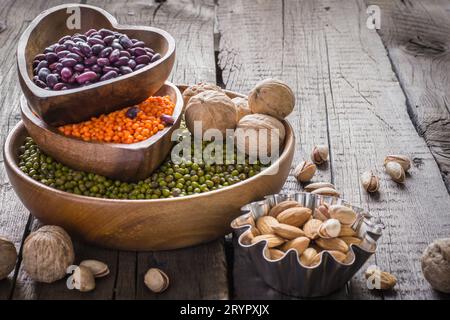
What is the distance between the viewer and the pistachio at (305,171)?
229 cm

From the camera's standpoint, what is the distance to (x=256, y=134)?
2104mm

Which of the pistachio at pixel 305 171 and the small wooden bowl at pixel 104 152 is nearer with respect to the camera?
the small wooden bowl at pixel 104 152

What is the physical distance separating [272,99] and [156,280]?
77cm

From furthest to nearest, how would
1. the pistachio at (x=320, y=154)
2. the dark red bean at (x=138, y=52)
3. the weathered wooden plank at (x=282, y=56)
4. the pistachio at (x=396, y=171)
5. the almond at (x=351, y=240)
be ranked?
the weathered wooden plank at (x=282, y=56) < the pistachio at (x=320, y=154) < the pistachio at (x=396, y=171) < the dark red bean at (x=138, y=52) < the almond at (x=351, y=240)

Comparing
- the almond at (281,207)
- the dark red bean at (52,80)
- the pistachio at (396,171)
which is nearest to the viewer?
the almond at (281,207)

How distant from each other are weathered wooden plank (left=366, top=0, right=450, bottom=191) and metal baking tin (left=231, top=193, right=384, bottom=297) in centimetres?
72

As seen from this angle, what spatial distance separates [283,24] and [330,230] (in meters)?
2.20

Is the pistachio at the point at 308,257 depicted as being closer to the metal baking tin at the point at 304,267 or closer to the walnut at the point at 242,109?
the metal baking tin at the point at 304,267

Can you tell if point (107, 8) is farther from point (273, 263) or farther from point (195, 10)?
point (273, 263)

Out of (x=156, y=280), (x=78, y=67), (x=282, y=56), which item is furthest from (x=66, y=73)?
(x=282, y=56)

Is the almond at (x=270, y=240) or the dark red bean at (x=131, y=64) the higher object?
the dark red bean at (x=131, y=64)

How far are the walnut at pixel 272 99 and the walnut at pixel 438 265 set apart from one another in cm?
70

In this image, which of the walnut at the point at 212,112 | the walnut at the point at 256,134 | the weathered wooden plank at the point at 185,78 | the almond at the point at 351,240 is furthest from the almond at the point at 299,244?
the walnut at the point at 212,112

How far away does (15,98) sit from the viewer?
2904 millimetres
